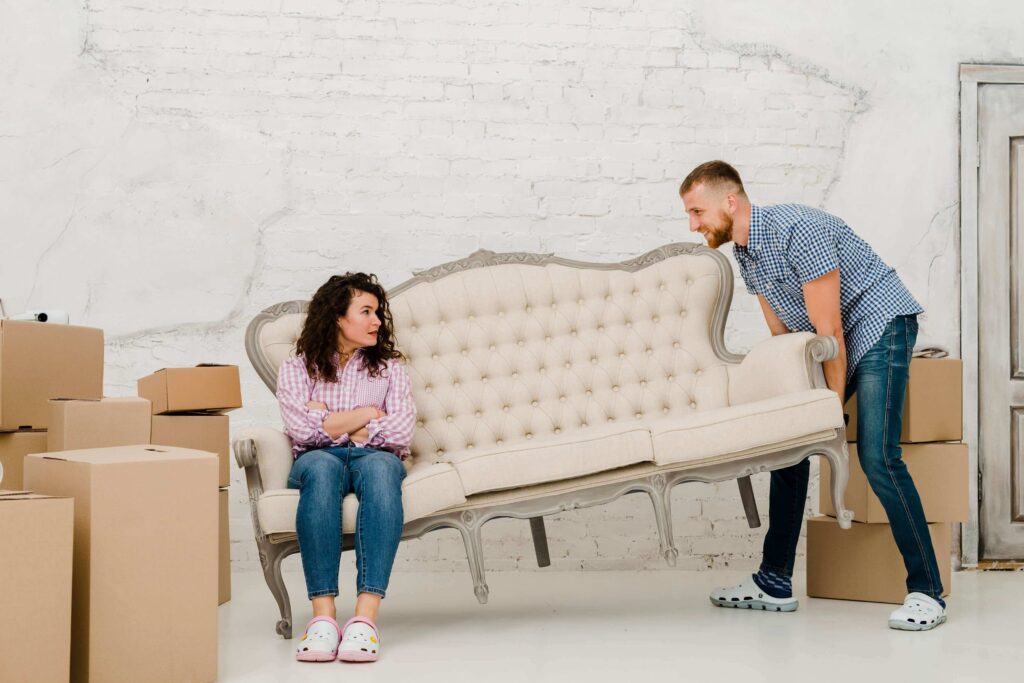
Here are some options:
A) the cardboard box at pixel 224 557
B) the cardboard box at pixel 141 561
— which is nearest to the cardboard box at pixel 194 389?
Result: the cardboard box at pixel 224 557

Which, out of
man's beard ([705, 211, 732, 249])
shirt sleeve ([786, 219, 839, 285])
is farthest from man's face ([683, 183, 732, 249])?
shirt sleeve ([786, 219, 839, 285])

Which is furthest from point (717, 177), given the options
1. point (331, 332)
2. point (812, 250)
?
point (331, 332)

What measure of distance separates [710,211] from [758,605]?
1.19 metres

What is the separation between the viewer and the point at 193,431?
315 centimetres

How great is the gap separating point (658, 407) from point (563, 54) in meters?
1.54

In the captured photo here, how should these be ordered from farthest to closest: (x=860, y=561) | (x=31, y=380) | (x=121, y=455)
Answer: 1. (x=860, y=561)
2. (x=31, y=380)
3. (x=121, y=455)

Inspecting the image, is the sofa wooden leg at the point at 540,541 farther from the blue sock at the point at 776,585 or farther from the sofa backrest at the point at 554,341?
the blue sock at the point at 776,585

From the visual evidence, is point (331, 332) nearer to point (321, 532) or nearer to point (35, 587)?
point (321, 532)

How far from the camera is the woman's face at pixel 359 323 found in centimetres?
293

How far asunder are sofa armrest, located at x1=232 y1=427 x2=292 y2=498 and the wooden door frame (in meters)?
2.69

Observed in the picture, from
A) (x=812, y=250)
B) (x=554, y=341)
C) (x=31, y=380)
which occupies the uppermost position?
(x=812, y=250)

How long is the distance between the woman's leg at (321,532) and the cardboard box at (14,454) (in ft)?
2.22

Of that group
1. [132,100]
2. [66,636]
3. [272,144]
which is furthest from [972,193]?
[66,636]

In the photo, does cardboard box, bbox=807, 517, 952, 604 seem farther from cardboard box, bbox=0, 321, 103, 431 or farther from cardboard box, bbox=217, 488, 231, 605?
cardboard box, bbox=0, 321, 103, 431
